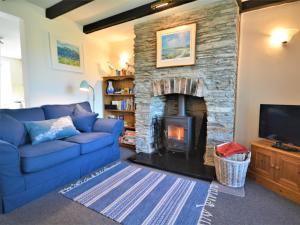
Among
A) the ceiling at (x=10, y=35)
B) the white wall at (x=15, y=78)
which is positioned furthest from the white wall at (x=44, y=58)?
the white wall at (x=15, y=78)

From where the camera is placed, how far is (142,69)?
3.07 m

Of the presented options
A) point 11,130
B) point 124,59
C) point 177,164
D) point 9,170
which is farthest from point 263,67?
point 11,130

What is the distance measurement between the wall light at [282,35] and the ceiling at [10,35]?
12.1ft

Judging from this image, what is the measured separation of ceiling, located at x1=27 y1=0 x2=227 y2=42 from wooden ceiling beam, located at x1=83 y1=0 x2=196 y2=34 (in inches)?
2.3

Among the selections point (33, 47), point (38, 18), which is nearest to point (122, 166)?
point (33, 47)

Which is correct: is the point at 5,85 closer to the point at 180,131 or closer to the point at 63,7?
the point at 63,7

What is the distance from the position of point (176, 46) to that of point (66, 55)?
208 centimetres

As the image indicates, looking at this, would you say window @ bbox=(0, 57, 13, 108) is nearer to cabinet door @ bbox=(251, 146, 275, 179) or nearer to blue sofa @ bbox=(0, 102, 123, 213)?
blue sofa @ bbox=(0, 102, 123, 213)

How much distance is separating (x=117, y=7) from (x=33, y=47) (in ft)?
4.90

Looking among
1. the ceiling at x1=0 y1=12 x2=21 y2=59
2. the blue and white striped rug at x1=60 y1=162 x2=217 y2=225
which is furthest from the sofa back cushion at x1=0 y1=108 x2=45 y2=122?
the ceiling at x1=0 y1=12 x2=21 y2=59

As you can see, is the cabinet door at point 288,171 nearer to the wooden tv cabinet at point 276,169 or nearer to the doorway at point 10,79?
the wooden tv cabinet at point 276,169

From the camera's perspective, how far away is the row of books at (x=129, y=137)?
11.3 ft

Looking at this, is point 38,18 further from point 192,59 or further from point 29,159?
point 192,59

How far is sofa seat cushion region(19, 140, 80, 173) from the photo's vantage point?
5.55 ft
